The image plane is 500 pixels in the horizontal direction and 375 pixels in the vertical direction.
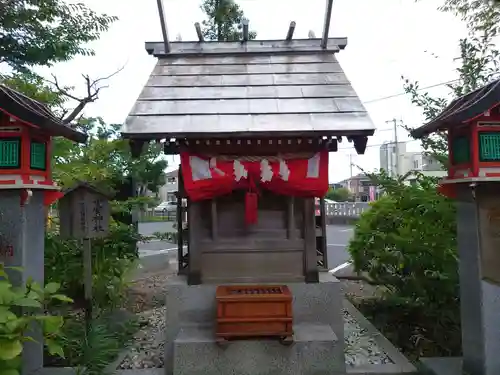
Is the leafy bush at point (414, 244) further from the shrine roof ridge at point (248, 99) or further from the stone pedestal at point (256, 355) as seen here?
the shrine roof ridge at point (248, 99)

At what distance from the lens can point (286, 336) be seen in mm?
5465

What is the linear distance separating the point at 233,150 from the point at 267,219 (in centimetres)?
133

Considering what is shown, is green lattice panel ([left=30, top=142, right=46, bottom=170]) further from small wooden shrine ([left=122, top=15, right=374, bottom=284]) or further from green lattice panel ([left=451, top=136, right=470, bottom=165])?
green lattice panel ([left=451, top=136, right=470, bottom=165])

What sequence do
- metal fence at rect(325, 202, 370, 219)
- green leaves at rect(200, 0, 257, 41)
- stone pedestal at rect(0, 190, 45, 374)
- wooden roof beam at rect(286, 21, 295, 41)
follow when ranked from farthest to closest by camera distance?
metal fence at rect(325, 202, 370, 219), green leaves at rect(200, 0, 257, 41), wooden roof beam at rect(286, 21, 295, 41), stone pedestal at rect(0, 190, 45, 374)

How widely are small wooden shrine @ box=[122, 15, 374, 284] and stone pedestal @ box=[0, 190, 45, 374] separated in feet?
5.48

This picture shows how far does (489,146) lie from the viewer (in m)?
4.75

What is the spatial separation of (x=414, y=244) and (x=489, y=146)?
352 centimetres

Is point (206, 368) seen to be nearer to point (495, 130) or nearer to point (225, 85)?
point (225, 85)

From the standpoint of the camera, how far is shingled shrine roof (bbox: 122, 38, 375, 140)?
18.2ft

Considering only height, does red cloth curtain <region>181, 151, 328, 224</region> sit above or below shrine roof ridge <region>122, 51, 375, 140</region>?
below

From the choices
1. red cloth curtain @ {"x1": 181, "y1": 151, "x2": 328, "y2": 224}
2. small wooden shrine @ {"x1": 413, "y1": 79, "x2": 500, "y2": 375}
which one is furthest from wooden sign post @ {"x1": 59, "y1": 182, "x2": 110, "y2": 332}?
small wooden shrine @ {"x1": 413, "y1": 79, "x2": 500, "y2": 375}

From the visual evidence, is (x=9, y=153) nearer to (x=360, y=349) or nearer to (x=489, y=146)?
(x=489, y=146)

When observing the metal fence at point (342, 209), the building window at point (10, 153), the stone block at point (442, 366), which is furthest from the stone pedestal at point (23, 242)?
the metal fence at point (342, 209)

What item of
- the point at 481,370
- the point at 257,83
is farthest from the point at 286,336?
the point at 257,83
